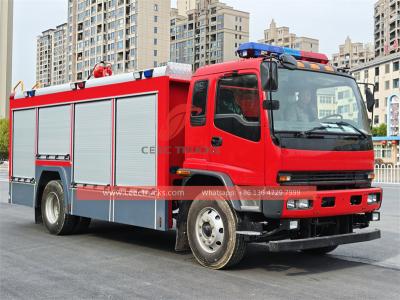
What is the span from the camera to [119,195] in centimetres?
818

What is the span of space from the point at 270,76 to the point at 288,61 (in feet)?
1.65

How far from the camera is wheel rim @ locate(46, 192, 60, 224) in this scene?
9.80 m

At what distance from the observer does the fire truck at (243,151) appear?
241 inches

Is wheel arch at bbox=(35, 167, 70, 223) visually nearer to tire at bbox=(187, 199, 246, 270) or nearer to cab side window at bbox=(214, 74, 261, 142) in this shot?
tire at bbox=(187, 199, 246, 270)

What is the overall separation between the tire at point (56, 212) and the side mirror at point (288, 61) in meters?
5.17

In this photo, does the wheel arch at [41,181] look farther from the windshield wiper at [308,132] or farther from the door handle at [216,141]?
the windshield wiper at [308,132]

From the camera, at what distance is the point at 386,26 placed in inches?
4673

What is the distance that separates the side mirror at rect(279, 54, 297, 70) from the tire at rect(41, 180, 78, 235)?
203 inches

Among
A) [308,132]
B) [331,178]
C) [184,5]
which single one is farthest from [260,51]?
[184,5]

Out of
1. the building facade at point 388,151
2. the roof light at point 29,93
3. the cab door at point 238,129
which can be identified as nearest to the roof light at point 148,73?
the cab door at point 238,129

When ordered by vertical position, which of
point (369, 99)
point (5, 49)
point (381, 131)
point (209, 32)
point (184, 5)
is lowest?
point (369, 99)

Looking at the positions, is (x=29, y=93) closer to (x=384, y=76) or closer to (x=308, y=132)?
(x=308, y=132)

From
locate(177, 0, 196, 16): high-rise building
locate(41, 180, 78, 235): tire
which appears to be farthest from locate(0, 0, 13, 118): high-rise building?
locate(41, 180, 78, 235): tire

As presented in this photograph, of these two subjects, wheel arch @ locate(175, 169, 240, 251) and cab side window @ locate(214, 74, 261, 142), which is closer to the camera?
cab side window @ locate(214, 74, 261, 142)
